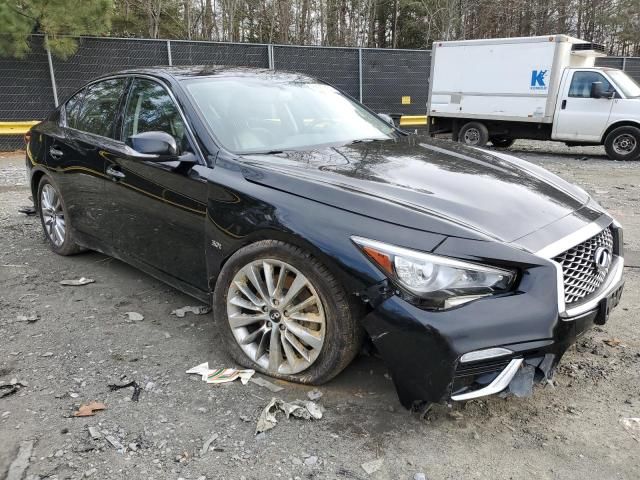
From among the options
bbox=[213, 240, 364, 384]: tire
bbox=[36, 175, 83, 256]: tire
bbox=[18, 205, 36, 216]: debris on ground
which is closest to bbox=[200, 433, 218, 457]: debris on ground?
bbox=[213, 240, 364, 384]: tire

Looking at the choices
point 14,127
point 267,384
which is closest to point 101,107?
point 267,384

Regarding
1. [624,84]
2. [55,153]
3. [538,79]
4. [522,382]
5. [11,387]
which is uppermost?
[538,79]

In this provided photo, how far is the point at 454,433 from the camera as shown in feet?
8.28

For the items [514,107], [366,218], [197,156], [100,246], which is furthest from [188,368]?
[514,107]

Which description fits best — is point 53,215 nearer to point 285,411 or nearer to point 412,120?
point 285,411

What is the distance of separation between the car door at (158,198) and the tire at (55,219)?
1012 millimetres

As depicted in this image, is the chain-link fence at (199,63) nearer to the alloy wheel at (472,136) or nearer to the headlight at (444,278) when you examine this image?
the alloy wheel at (472,136)

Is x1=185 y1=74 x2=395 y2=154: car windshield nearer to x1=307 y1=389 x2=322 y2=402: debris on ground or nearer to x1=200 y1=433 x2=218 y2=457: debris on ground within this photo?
x1=307 y1=389 x2=322 y2=402: debris on ground

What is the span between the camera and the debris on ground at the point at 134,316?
3.78 metres

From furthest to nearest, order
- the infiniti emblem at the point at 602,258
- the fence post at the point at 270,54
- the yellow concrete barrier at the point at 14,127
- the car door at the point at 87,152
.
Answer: the fence post at the point at 270,54 < the yellow concrete barrier at the point at 14,127 < the car door at the point at 87,152 < the infiniti emblem at the point at 602,258

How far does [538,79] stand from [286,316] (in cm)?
1113

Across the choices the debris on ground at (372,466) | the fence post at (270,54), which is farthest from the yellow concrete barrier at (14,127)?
the debris on ground at (372,466)

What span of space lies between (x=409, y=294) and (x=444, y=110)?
12.2 metres

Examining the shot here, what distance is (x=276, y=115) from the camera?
3.67m
